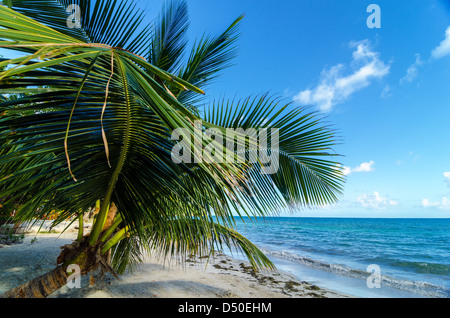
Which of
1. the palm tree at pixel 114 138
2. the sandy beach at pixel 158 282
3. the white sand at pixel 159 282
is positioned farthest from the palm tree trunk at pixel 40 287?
the white sand at pixel 159 282

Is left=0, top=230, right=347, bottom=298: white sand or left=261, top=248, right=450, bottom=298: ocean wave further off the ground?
left=0, top=230, right=347, bottom=298: white sand

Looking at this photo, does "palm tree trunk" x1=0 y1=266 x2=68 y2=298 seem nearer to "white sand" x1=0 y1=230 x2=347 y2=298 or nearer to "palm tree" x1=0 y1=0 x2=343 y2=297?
"palm tree" x1=0 y1=0 x2=343 y2=297

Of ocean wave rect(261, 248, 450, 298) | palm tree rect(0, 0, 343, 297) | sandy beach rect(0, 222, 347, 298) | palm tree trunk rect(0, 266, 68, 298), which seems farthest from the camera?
ocean wave rect(261, 248, 450, 298)

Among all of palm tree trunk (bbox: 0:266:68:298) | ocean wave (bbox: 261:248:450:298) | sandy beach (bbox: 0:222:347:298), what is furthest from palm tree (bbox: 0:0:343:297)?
ocean wave (bbox: 261:248:450:298)

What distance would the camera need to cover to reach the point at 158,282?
15.4 ft

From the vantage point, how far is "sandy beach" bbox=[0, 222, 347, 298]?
12.9 ft

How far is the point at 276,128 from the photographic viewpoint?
2.84 meters

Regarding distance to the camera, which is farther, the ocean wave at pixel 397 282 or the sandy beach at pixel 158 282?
the ocean wave at pixel 397 282

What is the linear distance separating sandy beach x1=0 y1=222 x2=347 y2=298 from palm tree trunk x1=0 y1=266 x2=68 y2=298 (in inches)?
48.3

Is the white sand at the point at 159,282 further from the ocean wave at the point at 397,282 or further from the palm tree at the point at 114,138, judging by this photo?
the ocean wave at the point at 397,282

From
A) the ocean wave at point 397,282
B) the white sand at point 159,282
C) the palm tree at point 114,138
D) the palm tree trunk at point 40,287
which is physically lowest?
the ocean wave at point 397,282

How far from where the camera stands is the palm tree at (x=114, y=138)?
864mm
